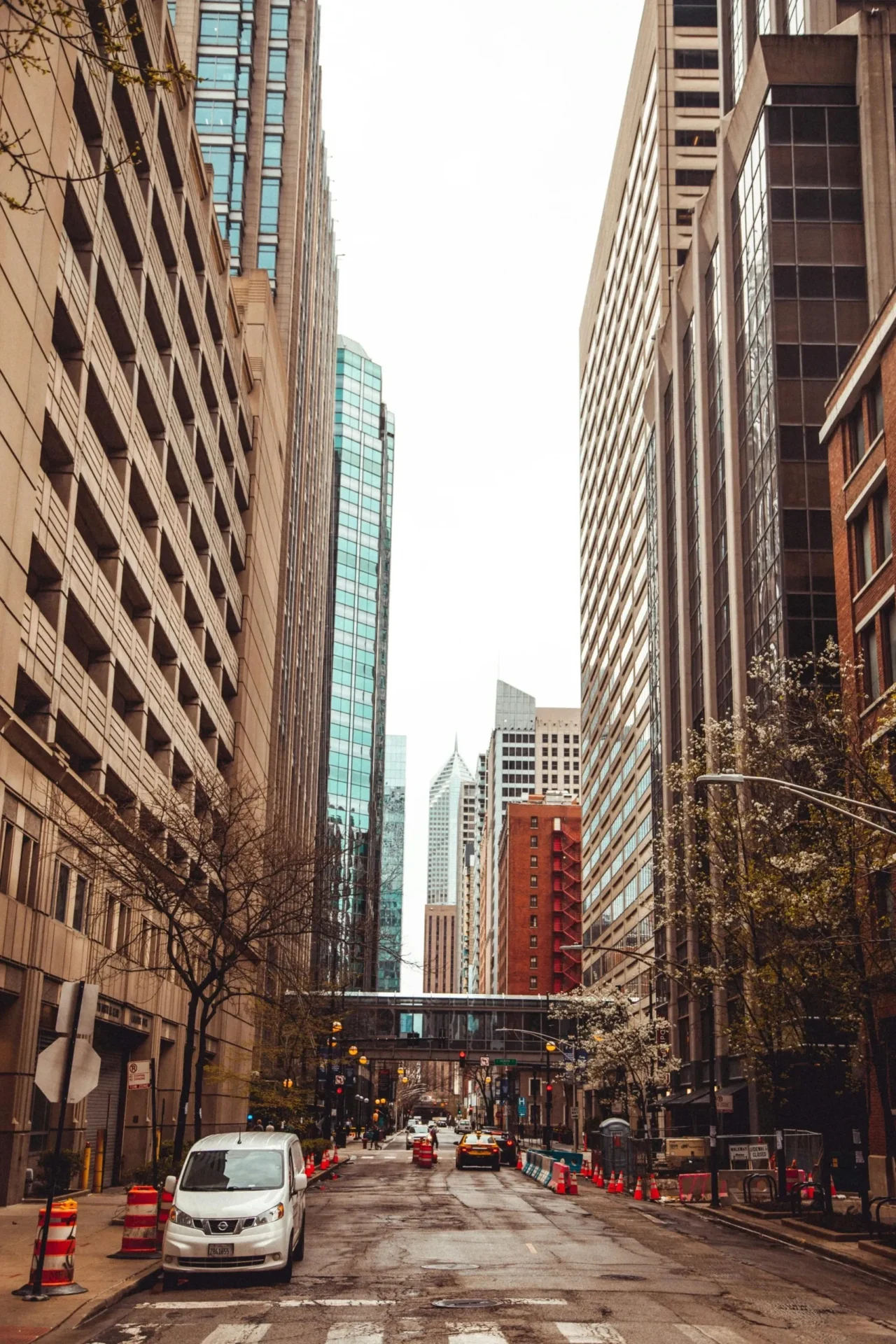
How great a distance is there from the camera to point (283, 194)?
9456 centimetres

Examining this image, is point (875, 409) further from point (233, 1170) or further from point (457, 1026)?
point (457, 1026)

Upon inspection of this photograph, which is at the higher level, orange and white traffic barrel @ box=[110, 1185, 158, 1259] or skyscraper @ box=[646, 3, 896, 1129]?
skyscraper @ box=[646, 3, 896, 1129]

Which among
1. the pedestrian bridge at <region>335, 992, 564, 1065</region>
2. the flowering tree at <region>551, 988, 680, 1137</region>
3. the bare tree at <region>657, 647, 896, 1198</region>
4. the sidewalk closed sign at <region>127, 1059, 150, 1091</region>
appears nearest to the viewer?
the sidewalk closed sign at <region>127, 1059, 150, 1091</region>

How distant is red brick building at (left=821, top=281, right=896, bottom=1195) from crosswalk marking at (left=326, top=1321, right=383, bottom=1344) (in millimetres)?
22249

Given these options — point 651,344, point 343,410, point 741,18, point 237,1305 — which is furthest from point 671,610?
point 343,410

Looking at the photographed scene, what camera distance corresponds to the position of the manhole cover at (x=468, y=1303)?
50.5 ft

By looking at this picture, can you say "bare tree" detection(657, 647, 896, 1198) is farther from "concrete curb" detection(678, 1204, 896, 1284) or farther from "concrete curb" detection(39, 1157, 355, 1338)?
"concrete curb" detection(39, 1157, 355, 1338)

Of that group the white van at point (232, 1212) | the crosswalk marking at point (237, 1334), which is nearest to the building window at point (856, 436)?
the white van at point (232, 1212)

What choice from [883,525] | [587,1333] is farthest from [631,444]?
[587,1333]

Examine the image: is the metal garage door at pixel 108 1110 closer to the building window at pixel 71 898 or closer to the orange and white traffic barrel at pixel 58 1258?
the building window at pixel 71 898

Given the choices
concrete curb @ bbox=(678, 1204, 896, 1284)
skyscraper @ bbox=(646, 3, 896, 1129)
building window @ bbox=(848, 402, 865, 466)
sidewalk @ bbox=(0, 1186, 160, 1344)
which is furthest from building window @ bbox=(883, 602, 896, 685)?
sidewalk @ bbox=(0, 1186, 160, 1344)

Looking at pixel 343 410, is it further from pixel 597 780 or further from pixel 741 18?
pixel 741 18

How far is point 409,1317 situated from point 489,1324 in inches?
39.1

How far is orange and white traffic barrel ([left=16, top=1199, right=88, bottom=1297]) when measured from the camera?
51.1 feet
